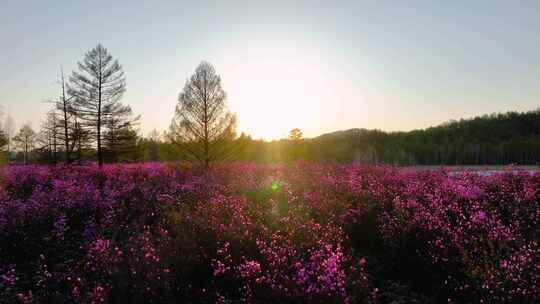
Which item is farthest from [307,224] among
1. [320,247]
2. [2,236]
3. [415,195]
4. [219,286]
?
[2,236]

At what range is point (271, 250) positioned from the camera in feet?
13.9

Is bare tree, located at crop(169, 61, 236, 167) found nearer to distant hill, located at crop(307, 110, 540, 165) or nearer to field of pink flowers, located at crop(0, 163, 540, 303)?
field of pink flowers, located at crop(0, 163, 540, 303)

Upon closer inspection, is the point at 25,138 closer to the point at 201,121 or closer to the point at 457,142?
the point at 201,121

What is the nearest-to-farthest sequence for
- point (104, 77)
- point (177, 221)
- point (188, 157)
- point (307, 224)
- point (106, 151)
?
point (307, 224), point (177, 221), point (188, 157), point (104, 77), point (106, 151)

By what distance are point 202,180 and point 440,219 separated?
6212 mm

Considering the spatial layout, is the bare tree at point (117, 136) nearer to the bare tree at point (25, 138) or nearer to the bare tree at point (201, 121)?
the bare tree at point (201, 121)

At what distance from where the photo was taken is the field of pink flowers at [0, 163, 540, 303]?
145 inches

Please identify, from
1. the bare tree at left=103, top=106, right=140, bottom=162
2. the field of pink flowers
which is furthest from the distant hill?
the field of pink flowers

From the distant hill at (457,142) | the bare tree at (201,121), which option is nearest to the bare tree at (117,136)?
the bare tree at (201,121)

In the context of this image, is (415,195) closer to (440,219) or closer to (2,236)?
(440,219)

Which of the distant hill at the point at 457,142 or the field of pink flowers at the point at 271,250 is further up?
the distant hill at the point at 457,142

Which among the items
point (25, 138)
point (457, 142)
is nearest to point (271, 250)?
point (25, 138)

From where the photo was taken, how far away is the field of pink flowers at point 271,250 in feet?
12.1

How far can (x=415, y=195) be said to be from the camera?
7637mm
